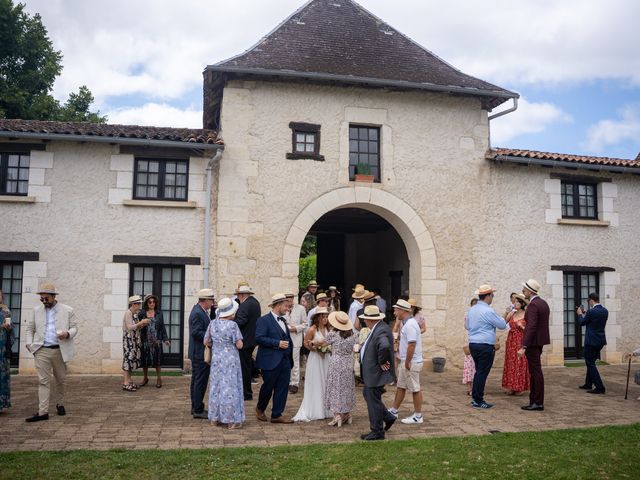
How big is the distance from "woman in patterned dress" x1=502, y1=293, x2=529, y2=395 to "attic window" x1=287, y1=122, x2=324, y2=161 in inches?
198

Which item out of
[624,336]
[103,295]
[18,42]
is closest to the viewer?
[103,295]

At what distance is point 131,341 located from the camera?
381 inches

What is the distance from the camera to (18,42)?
70.7 feet

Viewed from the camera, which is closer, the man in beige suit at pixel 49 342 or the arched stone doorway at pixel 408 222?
the man in beige suit at pixel 49 342

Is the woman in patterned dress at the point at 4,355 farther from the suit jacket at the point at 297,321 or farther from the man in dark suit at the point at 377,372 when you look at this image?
the man in dark suit at the point at 377,372

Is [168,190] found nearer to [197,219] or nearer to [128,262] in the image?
[197,219]

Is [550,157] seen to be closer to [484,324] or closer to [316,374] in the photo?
[484,324]

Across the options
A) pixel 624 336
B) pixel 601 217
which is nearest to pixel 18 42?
pixel 601 217

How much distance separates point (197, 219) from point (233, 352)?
16.0 feet

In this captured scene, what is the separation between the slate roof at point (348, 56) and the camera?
38.7 ft

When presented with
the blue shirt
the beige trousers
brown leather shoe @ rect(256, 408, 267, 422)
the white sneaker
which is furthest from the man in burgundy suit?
the beige trousers

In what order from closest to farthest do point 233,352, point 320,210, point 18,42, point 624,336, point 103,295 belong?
point 233,352
point 103,295
point 320,210
point 624,336
point 18,42

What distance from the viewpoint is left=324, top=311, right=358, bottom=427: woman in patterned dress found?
7207 millimetres

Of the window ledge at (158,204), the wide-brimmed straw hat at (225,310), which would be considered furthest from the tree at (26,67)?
the wide-brimmed straw hat at (225,310)
